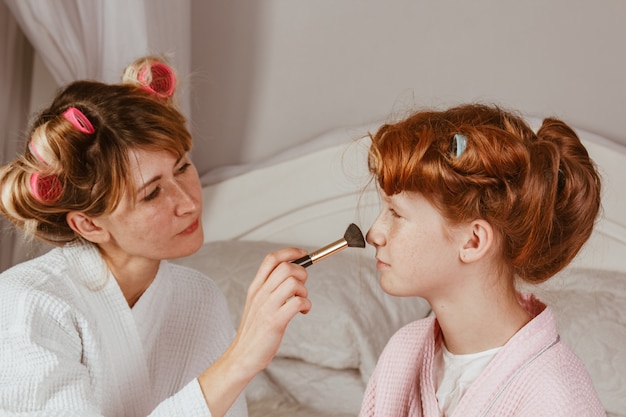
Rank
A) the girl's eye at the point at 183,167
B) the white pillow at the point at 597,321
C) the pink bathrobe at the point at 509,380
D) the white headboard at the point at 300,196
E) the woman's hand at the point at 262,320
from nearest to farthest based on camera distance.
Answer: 1. the pink bathrobe at the point at 509,380
2. the woman's hand at the point at 262,320
3. the girl's eye at the point at 183,167
4. the white pillow at the point at 597,321
5. the white headboard at the point at 300,196

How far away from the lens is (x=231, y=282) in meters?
2.14

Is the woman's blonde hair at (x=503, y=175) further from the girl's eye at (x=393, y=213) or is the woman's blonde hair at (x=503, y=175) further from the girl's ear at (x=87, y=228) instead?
the girl's ear at (x=87, y=228)

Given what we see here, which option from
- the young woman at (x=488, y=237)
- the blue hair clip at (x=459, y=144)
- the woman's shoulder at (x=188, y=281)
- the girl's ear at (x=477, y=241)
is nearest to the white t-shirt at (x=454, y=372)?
the young woman at (x=488, y=237)

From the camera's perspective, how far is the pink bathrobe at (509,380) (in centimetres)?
107

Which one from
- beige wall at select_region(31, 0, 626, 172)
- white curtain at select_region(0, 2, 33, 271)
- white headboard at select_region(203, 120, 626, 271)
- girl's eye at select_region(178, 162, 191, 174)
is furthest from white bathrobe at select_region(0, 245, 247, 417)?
beige wall at select_region(31, 0, 626, 172)

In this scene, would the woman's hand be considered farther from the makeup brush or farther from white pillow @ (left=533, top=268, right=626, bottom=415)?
white pillow @ (left=533, top=268, right=626, bottom=415)

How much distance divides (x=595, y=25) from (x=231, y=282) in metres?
1.12

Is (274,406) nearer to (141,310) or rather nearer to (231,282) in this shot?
A: (231,282)

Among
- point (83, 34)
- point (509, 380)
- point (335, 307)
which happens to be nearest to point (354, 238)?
point (509, 380)

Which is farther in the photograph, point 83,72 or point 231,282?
point 231,282

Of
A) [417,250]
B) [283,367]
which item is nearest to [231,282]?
[283,367]

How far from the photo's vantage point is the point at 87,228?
4.66 feet

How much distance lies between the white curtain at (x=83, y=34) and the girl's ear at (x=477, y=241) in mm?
946

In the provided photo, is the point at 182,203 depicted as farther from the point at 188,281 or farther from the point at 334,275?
the point at 334,275
